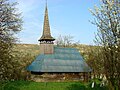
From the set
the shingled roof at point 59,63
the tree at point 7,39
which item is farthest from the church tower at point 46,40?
the tree at point 7,39

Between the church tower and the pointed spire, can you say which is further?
the pointed spire

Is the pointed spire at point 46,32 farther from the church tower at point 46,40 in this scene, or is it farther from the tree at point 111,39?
the tree at point 111,39

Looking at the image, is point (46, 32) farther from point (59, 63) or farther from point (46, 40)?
point (59, 63)

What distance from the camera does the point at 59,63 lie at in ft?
111

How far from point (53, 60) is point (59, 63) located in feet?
3.17

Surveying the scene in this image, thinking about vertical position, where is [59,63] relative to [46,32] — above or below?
below

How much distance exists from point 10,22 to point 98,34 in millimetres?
10839

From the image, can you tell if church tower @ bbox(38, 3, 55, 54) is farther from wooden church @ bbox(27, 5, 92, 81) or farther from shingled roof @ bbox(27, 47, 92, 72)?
shingled roof @ bbox(27, 47, 92, 72)

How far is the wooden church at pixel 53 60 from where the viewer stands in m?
32.8

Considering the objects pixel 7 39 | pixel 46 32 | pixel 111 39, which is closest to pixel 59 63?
pixel 46 32

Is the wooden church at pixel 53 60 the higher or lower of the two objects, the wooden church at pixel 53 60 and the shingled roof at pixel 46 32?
the lower

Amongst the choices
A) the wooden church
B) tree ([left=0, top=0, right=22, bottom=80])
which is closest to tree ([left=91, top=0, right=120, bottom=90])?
→ tree ([left=0, top=0, right=22, bottom=80])

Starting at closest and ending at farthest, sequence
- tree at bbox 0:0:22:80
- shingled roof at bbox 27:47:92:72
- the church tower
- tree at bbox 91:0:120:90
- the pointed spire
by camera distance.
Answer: tree at bbox 91:0:120:90 → tree at bbox 0:0:22:80 → shingled roof at bbox 27:47:92:72 → the church tower → the pointed spire

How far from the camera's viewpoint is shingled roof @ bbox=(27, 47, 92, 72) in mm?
32688
